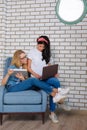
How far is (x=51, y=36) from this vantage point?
422 cm

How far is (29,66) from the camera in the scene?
12.6 ft

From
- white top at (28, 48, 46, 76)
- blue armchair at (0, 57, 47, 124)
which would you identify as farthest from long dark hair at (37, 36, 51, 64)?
blue armchair at (0, 57, 47, 124)

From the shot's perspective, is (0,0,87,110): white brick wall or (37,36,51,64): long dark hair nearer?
(37,36,51,64): long dark hair

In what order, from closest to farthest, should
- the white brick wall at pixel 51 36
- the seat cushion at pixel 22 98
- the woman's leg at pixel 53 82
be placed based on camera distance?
the seat cushion at pixel 22 98
the woman's leg at pixel 53 82
the white brick wall at pixel 51 36

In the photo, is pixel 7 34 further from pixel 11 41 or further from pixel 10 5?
Result: pixel 10 5

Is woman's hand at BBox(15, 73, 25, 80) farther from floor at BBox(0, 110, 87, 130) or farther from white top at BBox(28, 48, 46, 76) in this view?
floor at BBox(0, 110, 87, 130)

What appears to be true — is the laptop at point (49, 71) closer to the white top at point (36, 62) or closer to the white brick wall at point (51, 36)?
the white top at point (36, 62)

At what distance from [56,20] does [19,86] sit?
1483 mm

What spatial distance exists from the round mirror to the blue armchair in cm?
154

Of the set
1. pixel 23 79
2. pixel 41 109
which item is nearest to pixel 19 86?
pixel 23 79

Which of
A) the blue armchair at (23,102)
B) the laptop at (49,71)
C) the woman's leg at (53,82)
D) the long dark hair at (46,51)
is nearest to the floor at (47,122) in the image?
Answer: the blue armchair at (23,102)

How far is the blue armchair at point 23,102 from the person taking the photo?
336cm

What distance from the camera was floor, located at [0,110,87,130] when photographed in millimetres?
3248

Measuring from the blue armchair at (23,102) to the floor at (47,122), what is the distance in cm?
20
